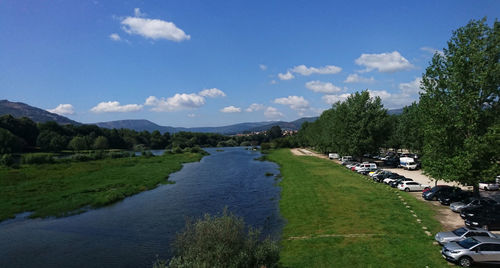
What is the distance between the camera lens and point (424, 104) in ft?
110

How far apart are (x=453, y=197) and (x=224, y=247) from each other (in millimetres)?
31172

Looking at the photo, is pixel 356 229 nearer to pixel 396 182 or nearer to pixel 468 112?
pixel 468 112

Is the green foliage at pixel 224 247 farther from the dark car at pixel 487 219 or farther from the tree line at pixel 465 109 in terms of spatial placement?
the tree line at pixel 465 109

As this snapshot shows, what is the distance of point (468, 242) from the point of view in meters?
18.1

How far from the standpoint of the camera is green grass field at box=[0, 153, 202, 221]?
3847cm

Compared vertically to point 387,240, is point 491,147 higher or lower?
higher

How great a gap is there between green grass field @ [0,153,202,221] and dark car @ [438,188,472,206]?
4505cm

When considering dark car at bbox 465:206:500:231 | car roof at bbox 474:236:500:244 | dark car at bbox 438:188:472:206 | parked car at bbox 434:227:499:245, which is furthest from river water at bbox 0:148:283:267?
dark car at bbox 438:188:472:206

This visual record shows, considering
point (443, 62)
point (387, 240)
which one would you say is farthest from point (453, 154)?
point (387, 240)

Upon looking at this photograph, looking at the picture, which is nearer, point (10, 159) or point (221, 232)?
point (221, 232)

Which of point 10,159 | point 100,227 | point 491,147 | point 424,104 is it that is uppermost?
point 424,104

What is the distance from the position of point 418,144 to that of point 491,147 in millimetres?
44169

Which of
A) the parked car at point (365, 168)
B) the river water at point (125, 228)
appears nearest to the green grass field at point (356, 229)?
the river water at point (125, 228)

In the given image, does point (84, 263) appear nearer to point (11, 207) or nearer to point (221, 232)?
point (221, 232)
